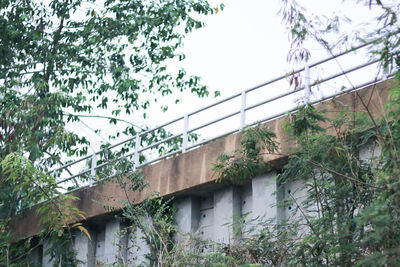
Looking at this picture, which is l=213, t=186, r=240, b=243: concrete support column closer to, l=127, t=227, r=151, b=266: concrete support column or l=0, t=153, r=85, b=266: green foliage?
l=127, t=227, r=151, b=266: concrete support column

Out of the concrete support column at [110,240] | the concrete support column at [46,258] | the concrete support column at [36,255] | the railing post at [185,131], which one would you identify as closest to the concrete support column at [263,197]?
the railing post at [185,131]

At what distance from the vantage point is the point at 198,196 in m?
12.8

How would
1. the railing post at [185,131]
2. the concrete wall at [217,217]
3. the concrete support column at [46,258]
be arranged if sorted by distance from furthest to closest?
1. the concrete support column at [46,258]
2. the railing post at [185,131]
3. the concrete wall at [217,217]

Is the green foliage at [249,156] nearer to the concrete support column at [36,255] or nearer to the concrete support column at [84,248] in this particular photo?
the concrete support column at [84,248]

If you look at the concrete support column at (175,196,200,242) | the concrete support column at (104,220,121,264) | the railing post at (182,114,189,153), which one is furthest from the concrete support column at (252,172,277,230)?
the concrete support column at (104,220,121,264)

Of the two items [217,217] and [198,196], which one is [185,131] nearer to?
[198,196]

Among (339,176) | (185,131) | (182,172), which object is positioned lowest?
(339,176)

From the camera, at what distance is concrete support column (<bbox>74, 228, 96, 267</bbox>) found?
1438 cm

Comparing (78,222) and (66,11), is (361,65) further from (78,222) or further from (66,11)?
(66,11)

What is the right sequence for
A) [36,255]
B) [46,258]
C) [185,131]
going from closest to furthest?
[185,131]
[46,258]
[36,255]

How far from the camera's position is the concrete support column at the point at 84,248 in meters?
14.4

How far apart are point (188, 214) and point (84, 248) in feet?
10.1

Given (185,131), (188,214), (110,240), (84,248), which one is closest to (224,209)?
(188,214)

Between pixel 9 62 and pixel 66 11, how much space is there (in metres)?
1.89
